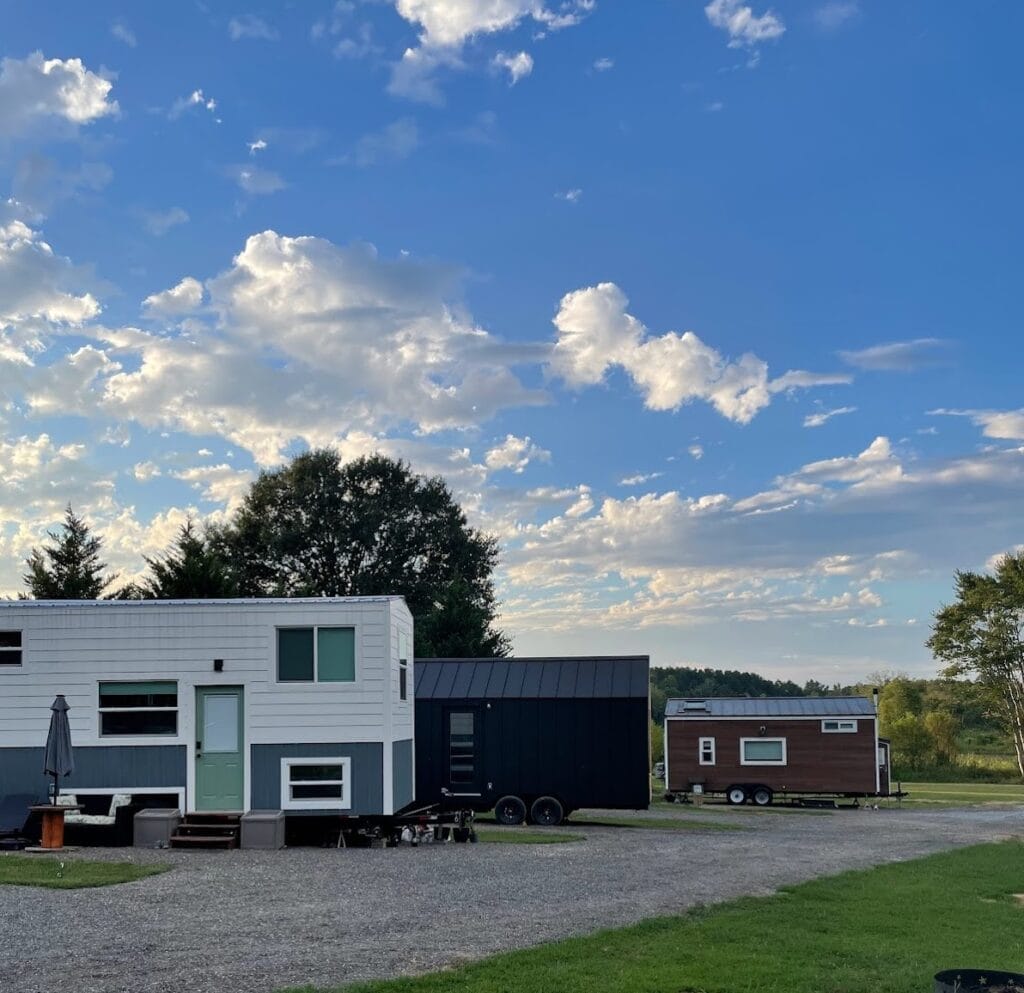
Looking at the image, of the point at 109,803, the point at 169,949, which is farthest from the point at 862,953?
the point at 109,803

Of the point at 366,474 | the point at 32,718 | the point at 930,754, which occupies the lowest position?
the point at 930,754

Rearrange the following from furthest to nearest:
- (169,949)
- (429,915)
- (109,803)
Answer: (109,803)
(429,915)
(169,949)

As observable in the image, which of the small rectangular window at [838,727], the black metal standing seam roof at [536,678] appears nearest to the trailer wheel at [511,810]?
the black metal standing seam roof at [536,678]

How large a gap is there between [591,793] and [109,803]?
9039mm

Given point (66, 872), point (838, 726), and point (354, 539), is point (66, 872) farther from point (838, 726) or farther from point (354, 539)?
point (354, 539)

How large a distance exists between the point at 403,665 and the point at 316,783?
2.75 meters

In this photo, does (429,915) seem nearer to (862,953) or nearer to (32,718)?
(862,953)

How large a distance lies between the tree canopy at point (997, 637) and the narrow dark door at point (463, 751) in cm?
3506

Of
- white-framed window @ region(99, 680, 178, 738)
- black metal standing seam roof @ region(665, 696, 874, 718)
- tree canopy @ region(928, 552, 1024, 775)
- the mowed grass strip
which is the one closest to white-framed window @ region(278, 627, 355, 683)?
white-framed window @ region(99, 680, 178, 738)

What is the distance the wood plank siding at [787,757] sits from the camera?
3177 cm

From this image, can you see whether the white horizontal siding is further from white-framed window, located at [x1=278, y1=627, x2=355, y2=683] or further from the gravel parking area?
the gravel parking area

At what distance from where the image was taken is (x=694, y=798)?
3294 cm

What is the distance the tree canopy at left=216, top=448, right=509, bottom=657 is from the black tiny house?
22.9m

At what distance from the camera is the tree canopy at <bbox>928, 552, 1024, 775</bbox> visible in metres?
49.8
